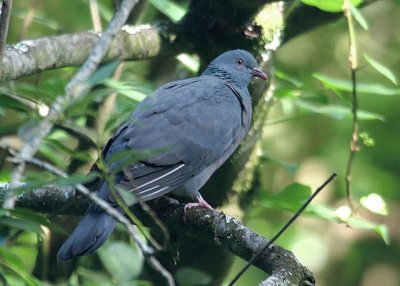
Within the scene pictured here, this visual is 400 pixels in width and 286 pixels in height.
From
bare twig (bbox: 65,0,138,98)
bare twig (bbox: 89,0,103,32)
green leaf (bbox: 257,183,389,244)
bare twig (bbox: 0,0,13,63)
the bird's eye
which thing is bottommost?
green leaf (bbox: 257,183,389,244)

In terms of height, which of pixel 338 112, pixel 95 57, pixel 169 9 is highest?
pixel 95 57

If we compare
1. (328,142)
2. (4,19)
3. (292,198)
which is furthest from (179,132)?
(328,142)

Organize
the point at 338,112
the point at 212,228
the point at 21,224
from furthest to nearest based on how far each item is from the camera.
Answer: the point at 338,112, the point at 212,228, the point at 21,224

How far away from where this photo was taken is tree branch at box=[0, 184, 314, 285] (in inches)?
121

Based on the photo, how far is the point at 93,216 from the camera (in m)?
3.47

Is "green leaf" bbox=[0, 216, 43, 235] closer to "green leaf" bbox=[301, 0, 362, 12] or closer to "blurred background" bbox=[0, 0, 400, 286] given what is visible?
"green leaf" bbox=[301, 0, 362, 12]

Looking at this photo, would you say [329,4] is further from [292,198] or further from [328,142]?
[328,142]

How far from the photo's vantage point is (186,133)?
4.28 meters

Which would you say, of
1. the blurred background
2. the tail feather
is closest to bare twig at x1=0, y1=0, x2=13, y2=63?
the tail feather

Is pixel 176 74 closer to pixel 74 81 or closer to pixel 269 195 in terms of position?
pixel 269 195

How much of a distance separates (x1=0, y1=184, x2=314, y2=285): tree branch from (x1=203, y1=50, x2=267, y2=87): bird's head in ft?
3.46

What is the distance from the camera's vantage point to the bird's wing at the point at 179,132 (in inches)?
155

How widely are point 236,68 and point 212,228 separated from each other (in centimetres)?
175

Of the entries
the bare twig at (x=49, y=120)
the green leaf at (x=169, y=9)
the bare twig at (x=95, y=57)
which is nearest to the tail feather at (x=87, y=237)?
the bare twig at (x=95, y=57)
